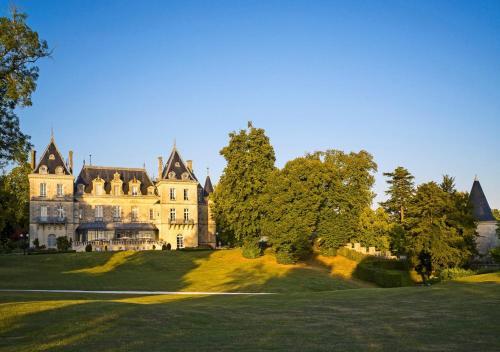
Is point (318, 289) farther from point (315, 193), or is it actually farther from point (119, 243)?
point (119, 243)

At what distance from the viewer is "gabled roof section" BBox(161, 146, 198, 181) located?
6831cm

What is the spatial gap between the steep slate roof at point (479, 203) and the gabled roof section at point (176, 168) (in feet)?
114

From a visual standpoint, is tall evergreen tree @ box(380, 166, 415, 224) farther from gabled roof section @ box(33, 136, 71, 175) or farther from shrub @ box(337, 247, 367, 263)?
gabled roof section @ box(33, 136, 71, 175)

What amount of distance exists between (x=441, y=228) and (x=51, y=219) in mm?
44141

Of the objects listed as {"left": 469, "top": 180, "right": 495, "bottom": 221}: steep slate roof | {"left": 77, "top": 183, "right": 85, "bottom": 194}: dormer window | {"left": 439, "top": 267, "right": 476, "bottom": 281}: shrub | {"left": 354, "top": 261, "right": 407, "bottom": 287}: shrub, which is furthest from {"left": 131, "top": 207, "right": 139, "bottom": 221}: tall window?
{"left": 439, "top": 267, "right": 476, "bottom": 281}: shrub

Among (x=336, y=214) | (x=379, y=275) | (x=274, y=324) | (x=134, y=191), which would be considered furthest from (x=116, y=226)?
(x=274, y=324)

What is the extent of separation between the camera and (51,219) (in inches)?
2426

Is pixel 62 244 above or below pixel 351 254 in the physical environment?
above

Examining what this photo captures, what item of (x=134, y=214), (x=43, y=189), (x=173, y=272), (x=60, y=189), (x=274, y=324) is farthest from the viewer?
(x=134, y=214)

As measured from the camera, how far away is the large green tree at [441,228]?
41.7 meters

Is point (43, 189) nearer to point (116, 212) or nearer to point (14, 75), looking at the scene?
point (116, 212)

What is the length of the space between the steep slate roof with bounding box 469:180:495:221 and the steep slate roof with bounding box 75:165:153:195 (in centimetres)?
4068

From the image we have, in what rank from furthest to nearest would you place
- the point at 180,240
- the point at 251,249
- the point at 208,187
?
the point at 208,187 < the point at 180,240 < the point at 251,249

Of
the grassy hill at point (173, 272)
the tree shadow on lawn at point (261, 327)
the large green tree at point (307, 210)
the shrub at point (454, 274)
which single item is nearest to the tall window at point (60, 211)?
the grassy hill at point (173, 272)
